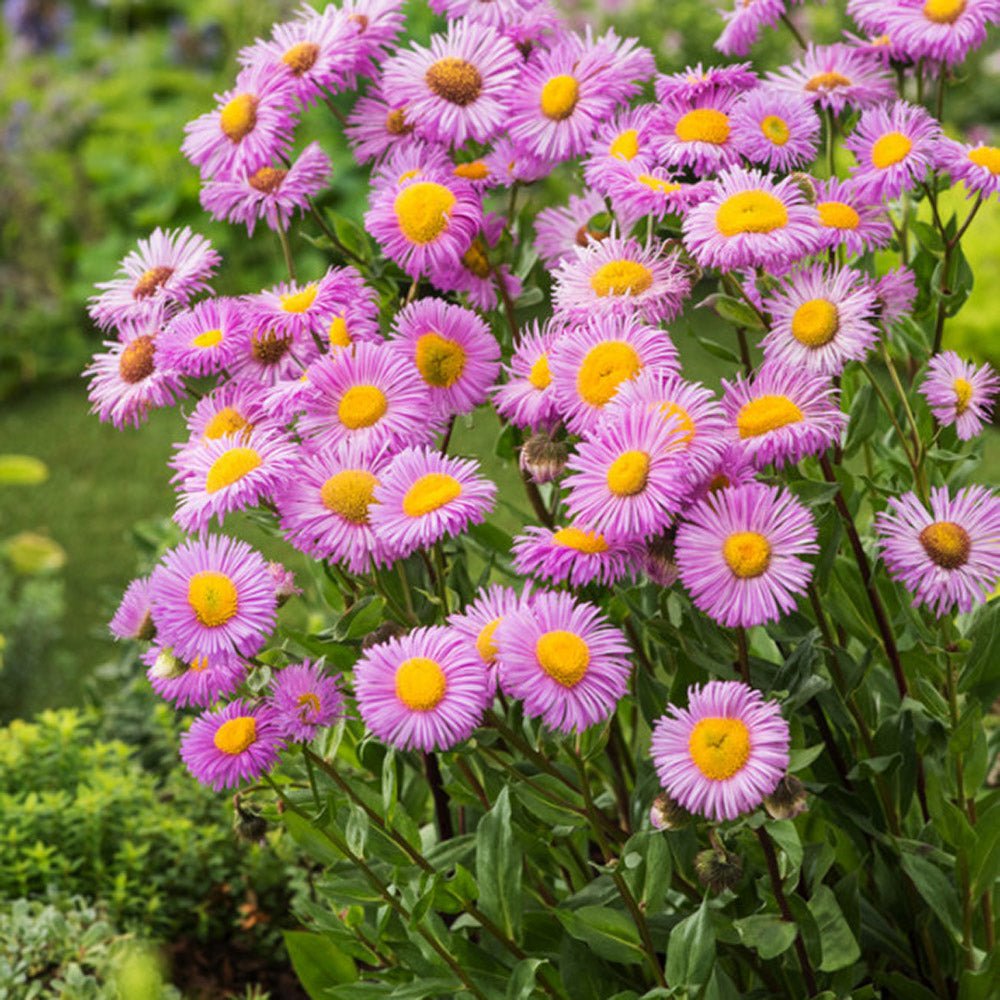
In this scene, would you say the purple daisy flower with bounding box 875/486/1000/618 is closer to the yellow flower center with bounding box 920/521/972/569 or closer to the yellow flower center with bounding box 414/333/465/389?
the yellow flower center with bounding box 920/521/972/569

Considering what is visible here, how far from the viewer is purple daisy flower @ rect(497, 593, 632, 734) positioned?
1.09 metres

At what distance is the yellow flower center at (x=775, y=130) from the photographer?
1.32 m

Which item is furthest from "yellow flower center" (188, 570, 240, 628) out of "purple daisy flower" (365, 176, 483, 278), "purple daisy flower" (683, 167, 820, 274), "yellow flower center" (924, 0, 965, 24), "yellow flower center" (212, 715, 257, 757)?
"yellow flower center" (924, 0, 965, 24)

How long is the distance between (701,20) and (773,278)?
184 inches

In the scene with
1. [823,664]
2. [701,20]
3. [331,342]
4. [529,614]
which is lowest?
[823,664]

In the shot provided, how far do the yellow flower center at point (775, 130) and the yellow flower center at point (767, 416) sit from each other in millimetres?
286

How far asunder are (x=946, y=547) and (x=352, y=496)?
482 millimetres

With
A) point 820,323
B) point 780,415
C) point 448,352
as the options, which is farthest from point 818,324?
point 448,352

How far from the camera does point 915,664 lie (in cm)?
137

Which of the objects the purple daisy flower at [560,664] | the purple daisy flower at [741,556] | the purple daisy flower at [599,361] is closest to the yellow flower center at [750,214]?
the purple daisy flower at [599,361]

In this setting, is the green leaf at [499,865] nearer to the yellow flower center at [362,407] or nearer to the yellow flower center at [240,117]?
the yellow flower center at [362,407]

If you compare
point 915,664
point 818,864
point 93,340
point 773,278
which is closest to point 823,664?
point 915,664

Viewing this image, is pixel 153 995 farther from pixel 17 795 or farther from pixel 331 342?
pixel 17 795

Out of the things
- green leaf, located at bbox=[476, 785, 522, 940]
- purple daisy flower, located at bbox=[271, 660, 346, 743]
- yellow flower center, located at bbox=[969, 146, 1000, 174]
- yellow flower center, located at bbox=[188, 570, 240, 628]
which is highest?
yellow flower center, located at bbox=[969, 146, 1000, 174]
